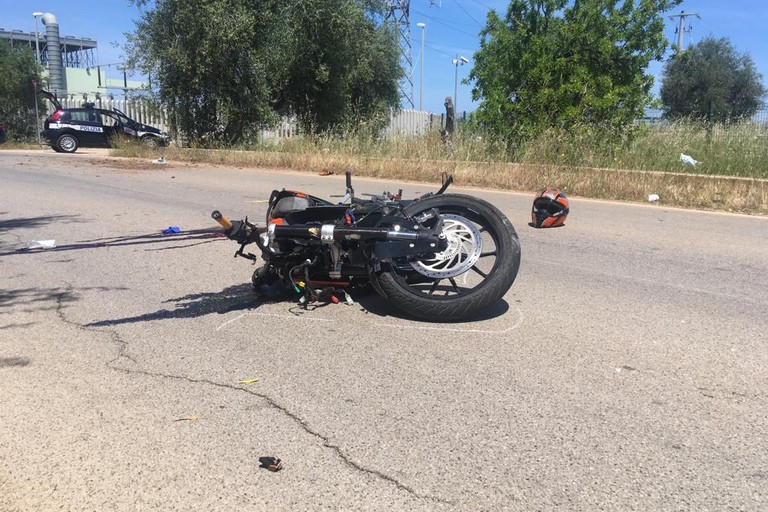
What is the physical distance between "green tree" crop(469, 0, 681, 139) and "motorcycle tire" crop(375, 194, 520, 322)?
11.9 metres

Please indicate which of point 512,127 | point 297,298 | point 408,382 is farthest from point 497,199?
point 408,382

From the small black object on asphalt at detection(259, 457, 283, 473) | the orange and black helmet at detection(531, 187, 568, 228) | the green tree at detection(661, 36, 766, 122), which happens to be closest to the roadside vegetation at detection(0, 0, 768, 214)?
the orange and black helmet at detection(531, 187, 568, 228)

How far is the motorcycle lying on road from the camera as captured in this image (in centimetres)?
461

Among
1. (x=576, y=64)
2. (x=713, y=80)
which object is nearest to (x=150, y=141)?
(x=576, y=64)

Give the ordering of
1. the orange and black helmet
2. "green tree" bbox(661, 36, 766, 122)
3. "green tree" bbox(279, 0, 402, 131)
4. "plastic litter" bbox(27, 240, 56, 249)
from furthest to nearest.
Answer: "green tree" bbox(661, 36, 766, 122) < "green tree" bbox(279, 0, 402, 131) < the orange and black helmet < "plastic litter" bbox(27, 240, 56, 249)

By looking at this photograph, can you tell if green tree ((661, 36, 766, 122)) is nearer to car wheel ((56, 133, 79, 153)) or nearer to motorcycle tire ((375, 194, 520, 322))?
car wheel ((56, 133, 79, 153))

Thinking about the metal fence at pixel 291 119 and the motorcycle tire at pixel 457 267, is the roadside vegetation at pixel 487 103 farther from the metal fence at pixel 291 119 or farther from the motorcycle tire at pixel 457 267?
the motorcycle tire at pixel 457 267

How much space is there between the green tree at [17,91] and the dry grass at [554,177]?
18529 mm

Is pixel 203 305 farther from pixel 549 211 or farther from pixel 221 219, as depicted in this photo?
pixel 549 211

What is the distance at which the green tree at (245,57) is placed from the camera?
20531 mm

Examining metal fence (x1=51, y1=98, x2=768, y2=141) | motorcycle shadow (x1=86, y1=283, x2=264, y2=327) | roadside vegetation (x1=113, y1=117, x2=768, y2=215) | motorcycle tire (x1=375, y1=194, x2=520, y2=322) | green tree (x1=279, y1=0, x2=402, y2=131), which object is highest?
green tree (x1=279, y1=0, x2=402, y2=131)

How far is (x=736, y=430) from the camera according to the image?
3199 mm

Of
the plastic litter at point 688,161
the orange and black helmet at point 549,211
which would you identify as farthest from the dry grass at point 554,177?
the orange and black helmet at point 549,211

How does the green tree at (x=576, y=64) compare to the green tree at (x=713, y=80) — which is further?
the green tree at (x=713, y=80)
